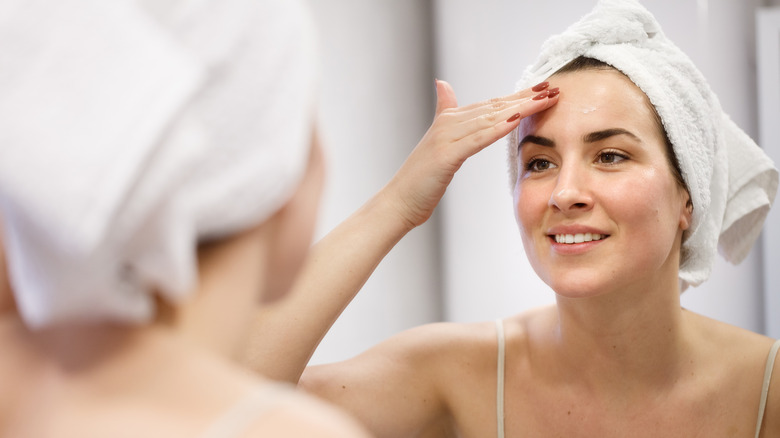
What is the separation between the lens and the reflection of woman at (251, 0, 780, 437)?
43.9 inches

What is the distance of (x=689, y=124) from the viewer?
46.7 inches

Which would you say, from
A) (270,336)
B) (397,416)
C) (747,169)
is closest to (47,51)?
(270,336)

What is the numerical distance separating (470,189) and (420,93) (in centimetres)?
33

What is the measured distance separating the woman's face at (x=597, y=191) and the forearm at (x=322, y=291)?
0.23m

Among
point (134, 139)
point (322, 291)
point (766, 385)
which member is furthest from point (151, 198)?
point (766, 385)

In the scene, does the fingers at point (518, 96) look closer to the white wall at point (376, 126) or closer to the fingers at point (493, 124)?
the fingers at point (493, 124)

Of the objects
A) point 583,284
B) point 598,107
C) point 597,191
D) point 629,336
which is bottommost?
point 629,336

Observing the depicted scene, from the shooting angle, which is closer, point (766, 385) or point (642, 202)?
point (642, 202)

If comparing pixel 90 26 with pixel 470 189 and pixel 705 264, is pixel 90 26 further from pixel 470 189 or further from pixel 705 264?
pixel 470 189

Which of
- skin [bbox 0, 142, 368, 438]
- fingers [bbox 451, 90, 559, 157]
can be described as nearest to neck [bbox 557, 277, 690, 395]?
fingers [bbox 451, 90, 559, 157]

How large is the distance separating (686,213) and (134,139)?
1060 millimetres

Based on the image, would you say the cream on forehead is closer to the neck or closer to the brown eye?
the brown eye

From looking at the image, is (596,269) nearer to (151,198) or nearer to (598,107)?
(598,107)

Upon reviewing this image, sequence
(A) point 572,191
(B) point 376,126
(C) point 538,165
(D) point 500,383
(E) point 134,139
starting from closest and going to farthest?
(E) point 134,139, (A) point 572,191, (C) point 538,165, (D) point 500,383, (B) point 376,126
